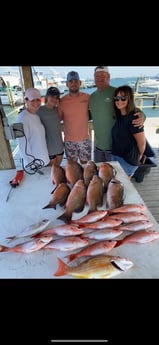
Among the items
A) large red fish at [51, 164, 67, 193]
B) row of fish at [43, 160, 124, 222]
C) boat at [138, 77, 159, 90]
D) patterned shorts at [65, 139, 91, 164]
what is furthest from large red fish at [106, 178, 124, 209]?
boat at [138, 77, 159, 90]

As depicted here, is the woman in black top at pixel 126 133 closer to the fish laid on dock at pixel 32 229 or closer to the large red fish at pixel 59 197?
the large red fish at pixel 59 197

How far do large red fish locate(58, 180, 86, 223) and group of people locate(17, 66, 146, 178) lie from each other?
79 cm

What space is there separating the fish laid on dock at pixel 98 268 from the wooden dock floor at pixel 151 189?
1.58 metres

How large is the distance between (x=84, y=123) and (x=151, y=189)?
1268 millimetres

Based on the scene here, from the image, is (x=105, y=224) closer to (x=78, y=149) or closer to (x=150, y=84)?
(x=78, y=149)

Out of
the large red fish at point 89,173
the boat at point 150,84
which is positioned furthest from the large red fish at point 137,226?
the boat at point 150,84

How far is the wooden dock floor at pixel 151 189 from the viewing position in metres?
2.39

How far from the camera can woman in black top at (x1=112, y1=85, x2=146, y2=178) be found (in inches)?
70.1

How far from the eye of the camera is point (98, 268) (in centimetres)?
75

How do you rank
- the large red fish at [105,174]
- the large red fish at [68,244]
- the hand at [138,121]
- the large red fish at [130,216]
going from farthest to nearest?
the hand at [138,121], the large red fish at [105,174], the large red fish at [130,216], the large red fish at [68,244]

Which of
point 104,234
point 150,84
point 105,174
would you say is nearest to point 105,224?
point 104,234
